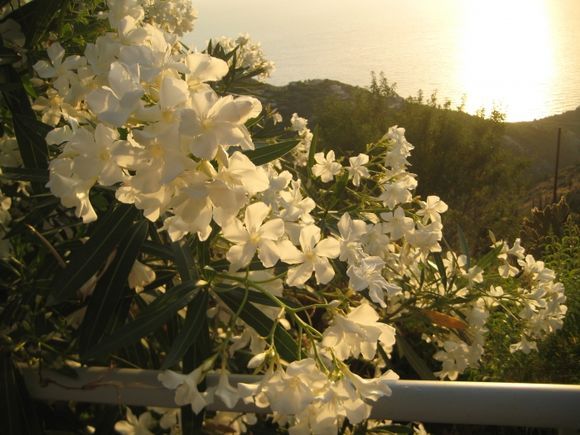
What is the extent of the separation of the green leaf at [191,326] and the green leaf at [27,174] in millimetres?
354

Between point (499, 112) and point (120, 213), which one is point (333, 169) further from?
point (499, 112)

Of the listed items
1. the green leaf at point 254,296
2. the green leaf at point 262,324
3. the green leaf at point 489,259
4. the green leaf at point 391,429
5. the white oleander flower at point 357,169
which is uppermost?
the green leaf at point 254,296

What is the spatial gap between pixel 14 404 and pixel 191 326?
1.53 ft

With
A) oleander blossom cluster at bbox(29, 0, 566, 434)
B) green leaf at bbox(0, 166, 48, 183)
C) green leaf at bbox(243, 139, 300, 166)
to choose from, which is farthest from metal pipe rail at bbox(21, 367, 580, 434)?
green leaf at bbox(0, 166, 48, 183)

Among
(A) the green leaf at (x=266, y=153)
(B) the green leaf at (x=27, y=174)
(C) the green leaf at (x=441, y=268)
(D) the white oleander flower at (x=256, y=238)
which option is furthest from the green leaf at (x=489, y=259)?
(B) the green leaf at (x=27, y=174)

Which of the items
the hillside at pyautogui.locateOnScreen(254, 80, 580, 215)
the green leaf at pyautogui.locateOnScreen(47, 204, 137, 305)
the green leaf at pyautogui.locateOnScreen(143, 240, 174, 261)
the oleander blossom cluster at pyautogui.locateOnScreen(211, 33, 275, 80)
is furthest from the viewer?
the hillside at pyautogui.locateOnScreen(254, 80, 580, 215)

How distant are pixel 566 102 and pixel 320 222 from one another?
2.08 metres

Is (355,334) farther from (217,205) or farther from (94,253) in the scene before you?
(94,253)

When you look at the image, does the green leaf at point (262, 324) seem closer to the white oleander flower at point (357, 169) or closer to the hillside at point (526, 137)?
the white oleander flower at point (357, 169)

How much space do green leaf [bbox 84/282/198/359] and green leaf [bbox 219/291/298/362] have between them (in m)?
0.06

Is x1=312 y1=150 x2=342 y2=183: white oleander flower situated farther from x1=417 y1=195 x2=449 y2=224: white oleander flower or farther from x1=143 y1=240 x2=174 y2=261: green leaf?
x1=143 y1=240 x2=174 y2=261: green leaf

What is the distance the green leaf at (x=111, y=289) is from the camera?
3.09 ft

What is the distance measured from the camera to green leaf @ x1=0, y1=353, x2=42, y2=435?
43.5 inches

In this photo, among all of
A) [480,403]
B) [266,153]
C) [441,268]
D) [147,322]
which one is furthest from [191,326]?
[441,268]
